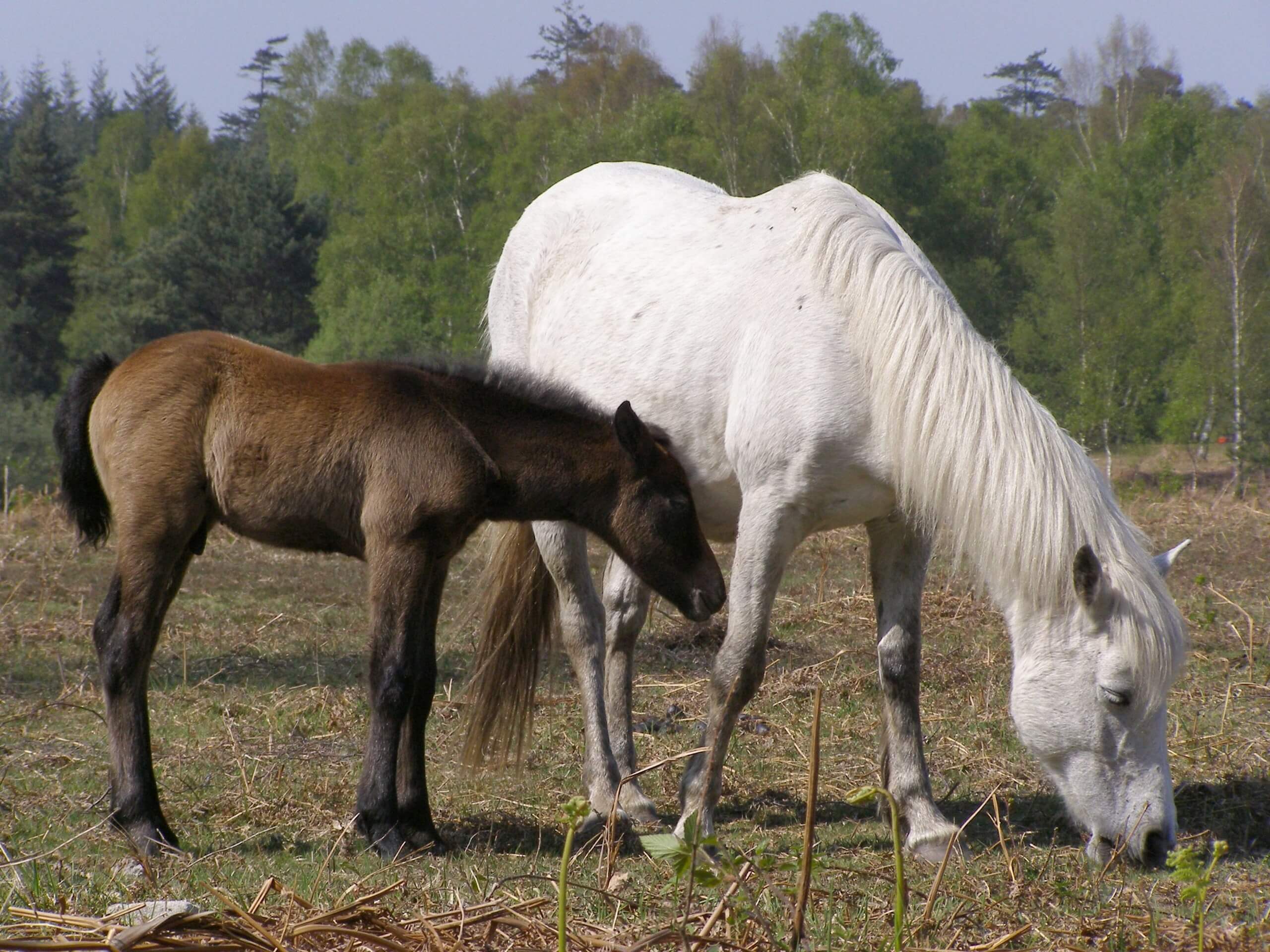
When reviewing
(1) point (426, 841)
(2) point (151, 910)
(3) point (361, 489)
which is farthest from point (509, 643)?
(2) point (151, 910)

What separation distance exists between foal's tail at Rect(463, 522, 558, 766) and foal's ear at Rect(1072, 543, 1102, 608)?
234cm

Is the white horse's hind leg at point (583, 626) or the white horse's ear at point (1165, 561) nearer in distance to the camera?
the white horse's ear at point (1165, 561)

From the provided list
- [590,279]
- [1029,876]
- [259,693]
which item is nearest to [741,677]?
[1029,876]

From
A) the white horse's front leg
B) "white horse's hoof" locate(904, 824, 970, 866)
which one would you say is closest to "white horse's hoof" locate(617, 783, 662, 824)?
the white horse's front leg

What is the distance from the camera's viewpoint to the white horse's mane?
3.63 metres

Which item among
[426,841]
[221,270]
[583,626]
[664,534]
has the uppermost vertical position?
[221,270]

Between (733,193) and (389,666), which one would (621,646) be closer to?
(389,666)

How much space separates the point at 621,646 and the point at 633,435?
1.56 m

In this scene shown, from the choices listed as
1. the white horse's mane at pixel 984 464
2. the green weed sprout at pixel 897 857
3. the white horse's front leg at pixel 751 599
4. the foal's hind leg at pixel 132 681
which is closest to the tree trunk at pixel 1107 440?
the white horse's mane at pixel 984 464

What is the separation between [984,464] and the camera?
12.4ft

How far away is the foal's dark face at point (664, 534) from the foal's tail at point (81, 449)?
178 centimetres

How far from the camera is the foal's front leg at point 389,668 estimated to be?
3.68 m

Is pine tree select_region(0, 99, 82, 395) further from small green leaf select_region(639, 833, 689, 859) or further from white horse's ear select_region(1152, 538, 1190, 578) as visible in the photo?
small green leaf select_region(639, 833, 689, 859)

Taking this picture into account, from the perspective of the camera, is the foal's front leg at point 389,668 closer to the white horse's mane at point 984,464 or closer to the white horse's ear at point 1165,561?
the white horse's mane at point 984,464
